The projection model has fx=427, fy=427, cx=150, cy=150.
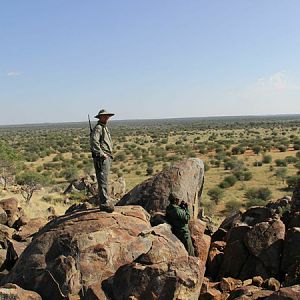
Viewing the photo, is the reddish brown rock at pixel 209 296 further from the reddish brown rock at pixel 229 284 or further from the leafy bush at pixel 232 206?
the leafy bush at pixel 232 206

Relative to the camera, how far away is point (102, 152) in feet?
34.5

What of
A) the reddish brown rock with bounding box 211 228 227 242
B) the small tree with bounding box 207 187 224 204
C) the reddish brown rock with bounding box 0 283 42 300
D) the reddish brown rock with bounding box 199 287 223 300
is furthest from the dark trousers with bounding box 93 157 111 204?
the small tree with bounding box 207 187 224 204

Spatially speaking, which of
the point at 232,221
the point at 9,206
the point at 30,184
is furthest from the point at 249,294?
the point at 30,184

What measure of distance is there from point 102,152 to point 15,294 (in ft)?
12.5

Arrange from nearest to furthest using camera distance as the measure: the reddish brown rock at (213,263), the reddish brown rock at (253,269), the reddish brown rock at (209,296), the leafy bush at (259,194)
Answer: the reddish brown rock at (209,296) < the reddish brown rock at (253,269) < the reddish brown rock at (213,263) < the leafy bush at (259,194)

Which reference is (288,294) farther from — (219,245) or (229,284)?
(219,245)

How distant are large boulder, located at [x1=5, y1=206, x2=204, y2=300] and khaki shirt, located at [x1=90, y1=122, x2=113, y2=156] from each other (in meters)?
1.57

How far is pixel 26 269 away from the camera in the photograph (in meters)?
9.52

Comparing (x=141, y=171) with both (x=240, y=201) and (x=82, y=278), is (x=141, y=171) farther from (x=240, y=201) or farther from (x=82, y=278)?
(x=82, y=278)

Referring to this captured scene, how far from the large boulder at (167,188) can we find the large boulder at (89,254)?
121 inches

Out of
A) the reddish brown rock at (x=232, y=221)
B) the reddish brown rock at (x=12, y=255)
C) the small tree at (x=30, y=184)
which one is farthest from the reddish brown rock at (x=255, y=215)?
the small tree at (x=30, y=184)

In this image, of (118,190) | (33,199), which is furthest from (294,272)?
(33,199)

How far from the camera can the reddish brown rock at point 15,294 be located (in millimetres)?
8180

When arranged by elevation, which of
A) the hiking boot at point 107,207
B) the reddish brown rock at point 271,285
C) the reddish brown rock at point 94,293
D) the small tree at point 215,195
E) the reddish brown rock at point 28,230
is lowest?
the small tree at point 215,195
